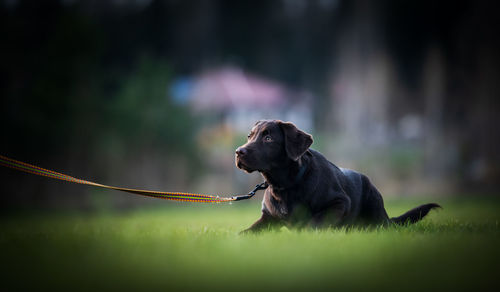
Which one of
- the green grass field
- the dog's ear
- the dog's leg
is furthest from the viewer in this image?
the dog's leg

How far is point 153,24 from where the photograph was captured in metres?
22.6

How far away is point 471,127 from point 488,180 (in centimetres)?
269

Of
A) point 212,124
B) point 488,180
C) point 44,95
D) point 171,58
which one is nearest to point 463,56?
point 488,180

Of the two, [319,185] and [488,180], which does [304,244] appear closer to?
[319,185]

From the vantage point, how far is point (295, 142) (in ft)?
13.3

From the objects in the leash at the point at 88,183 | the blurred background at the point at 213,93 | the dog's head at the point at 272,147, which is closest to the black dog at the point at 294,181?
the dog's head at the point at 272,147

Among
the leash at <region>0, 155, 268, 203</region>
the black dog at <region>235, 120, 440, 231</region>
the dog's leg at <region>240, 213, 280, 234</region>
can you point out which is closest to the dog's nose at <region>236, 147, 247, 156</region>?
the black dog at <region>235, 120, 440, 231</region>

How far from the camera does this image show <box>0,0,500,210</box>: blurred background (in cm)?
1474

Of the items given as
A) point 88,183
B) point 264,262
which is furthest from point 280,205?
point 88,183

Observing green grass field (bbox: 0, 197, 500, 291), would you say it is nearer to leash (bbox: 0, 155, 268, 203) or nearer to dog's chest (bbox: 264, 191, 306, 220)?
dog's chest (bbox: 264, 191, 306, 220)

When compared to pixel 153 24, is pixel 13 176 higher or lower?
lower

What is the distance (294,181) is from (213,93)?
65.7 ft

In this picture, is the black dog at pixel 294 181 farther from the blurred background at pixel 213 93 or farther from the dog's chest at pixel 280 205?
the blurred background at pixel 213 93

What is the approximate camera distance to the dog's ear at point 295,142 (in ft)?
13.0
